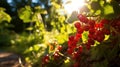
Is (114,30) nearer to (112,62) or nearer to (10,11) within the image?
(112,62)

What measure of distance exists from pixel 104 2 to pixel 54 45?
1260 millimetres

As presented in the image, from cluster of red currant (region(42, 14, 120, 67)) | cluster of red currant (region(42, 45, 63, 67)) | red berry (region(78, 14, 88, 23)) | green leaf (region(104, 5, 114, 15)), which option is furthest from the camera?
cluster of red currant (region(42, 45, 63, 67))

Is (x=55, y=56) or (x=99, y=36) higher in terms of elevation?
(x=99, y=36)

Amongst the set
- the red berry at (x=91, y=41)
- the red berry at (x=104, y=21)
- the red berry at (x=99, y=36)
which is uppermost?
the red berry at (x=104, y=21)

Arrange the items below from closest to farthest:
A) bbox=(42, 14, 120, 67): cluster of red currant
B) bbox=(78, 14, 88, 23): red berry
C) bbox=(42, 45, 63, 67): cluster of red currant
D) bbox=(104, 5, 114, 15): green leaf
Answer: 1. bbox=(104, 5, 114, 15): green leaf
2. bbox=(42, 14, 120, 67): cluster of red currant
3. bbox=(78, 14, 88, 23): red berry
4. bbox=(42, 45, 63, 67): cluster of red currant

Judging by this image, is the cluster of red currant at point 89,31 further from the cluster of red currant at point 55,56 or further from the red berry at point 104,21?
the cluster of red currant at point 55,56

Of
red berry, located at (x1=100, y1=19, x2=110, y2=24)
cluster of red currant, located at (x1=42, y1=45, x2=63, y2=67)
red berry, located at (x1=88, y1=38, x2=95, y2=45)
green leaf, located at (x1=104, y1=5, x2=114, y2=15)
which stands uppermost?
green leaf, located at (x1=104, y1=5, x2=114, y2=15)

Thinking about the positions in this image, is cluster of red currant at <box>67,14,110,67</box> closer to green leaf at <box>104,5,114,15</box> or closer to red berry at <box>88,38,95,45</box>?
red berry at <box>88,38,95,45</box>

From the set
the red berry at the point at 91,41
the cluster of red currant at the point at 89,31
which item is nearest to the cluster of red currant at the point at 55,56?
the cluster of red currant at the point at 89,31

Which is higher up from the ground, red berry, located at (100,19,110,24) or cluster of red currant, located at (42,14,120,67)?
red berry, located at (100,19,110,24)

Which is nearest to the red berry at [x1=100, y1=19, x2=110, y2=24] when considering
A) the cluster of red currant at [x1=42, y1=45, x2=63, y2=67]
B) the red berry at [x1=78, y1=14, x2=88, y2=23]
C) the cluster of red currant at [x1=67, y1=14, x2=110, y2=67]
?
the cluster of red currant at [x1=67, y1=14, x2=110, y2=67]

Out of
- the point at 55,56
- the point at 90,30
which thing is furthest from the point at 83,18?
the point at 55,56

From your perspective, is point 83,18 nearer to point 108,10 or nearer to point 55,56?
point 108,10

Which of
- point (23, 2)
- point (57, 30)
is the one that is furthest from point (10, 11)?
point (57, 30)
